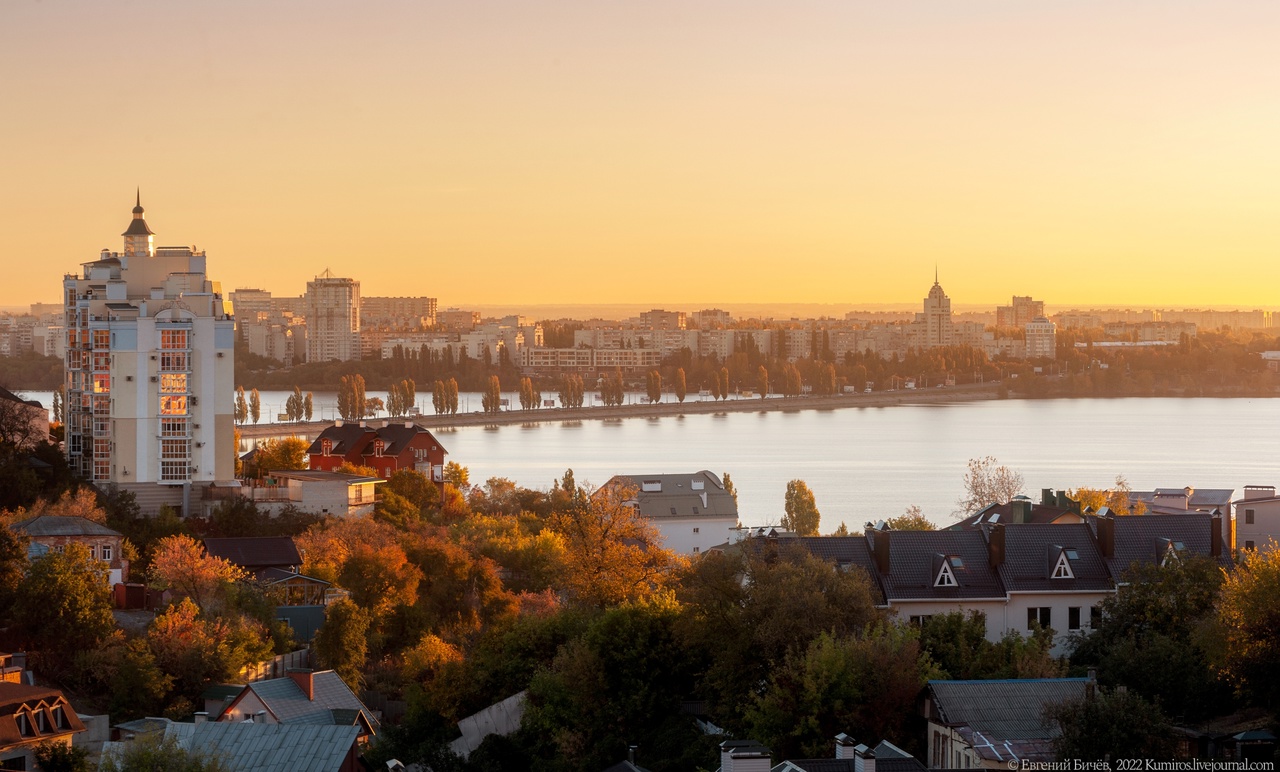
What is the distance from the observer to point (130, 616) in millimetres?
10781

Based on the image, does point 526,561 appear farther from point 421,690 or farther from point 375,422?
→ point 375,422

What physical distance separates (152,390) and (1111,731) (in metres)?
11.1

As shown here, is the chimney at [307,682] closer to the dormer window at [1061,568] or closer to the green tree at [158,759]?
the green tree at [158,759]

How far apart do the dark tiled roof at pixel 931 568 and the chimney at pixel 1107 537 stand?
753mm

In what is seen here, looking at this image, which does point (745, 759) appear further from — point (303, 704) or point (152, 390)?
point (152, 390)

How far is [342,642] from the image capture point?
10031 mm

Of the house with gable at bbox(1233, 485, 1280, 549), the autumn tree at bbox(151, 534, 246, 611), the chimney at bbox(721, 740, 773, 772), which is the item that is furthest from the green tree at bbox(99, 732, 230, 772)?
the house with gable at bbox(1233, 485, 1280, 549)

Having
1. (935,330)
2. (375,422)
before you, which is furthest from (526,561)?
(935,330)

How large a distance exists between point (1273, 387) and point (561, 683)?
207ft

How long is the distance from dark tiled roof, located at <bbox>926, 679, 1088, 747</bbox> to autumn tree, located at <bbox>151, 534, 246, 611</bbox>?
5.83 metres

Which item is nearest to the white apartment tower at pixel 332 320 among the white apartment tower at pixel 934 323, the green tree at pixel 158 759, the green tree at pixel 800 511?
the white apartment tower at pixel 934 323

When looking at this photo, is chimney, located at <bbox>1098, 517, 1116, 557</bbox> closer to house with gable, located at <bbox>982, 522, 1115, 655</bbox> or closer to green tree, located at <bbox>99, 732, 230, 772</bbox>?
house with gable, located at <bbox>982, 522, 1115, 655</bbox>

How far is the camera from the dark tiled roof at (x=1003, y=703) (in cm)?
600

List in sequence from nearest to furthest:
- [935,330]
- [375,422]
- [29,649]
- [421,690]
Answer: [421,690] < [29,649] < [375,422] < [935,330]
